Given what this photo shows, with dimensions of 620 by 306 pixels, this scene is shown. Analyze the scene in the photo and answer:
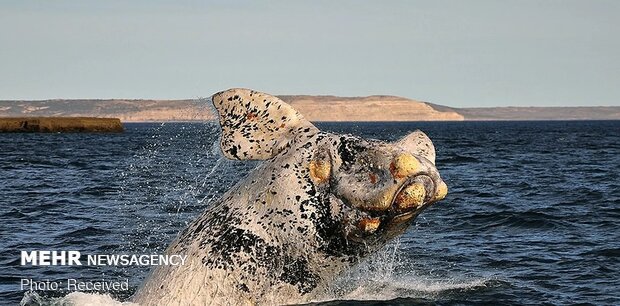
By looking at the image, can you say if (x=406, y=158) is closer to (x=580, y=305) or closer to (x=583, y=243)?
(x=580, y=305)

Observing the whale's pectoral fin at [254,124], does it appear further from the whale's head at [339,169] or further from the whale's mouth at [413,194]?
the whale's mouth at [413,194]

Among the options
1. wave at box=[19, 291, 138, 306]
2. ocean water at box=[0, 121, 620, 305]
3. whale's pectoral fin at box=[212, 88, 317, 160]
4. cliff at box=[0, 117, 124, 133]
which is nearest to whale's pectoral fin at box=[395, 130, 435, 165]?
whale's pectoral fin at box=[212, 88, 317, 160]

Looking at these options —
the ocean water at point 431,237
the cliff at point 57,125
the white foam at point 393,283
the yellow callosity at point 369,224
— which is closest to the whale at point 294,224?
the yellow callosity at point 369,224

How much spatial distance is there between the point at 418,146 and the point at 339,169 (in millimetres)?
575

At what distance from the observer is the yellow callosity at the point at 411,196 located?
608 cm

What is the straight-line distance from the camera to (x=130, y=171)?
4122 centimetres

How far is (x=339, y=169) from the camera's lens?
6434 mm

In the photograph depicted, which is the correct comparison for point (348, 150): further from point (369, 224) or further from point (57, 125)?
point (57, 125)

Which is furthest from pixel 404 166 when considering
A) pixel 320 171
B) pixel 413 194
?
pixel 320 171

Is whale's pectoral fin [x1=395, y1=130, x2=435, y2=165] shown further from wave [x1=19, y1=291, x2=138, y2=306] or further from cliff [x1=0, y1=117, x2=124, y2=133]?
cliff [x1=0, y1=117, x2=124, y2=133]

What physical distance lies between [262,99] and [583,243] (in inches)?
433

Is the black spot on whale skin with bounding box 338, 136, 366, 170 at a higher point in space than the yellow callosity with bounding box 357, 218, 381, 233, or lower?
higher

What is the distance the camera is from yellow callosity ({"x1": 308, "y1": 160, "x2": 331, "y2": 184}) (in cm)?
648

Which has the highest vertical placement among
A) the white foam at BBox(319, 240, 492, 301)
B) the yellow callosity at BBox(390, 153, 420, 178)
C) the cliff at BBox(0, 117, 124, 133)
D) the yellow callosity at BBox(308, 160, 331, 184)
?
the yellow callosity at BBox(390, 153, 420, 178)
